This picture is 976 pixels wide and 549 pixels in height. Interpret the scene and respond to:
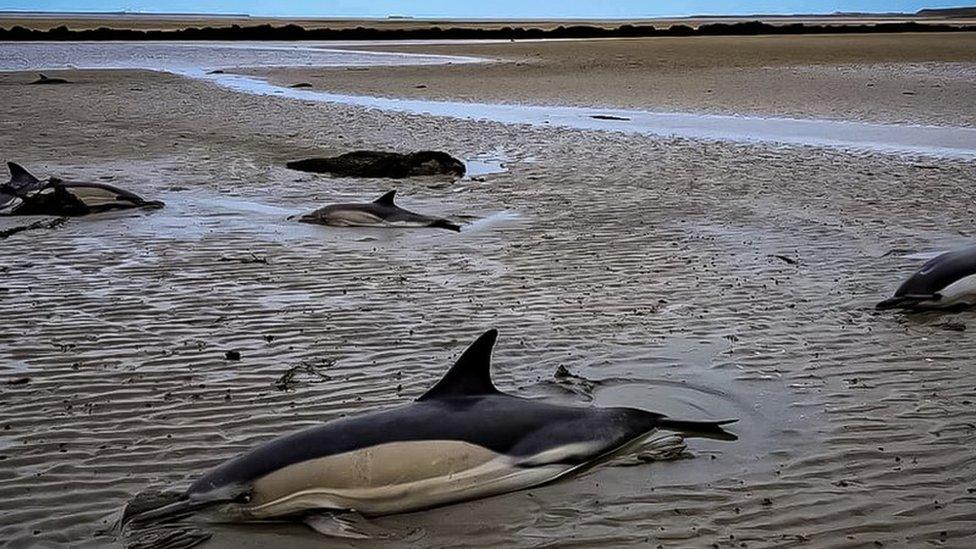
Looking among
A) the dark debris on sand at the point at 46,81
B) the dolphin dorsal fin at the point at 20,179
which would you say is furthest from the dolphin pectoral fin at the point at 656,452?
the dark debris on sand at the point at 46,81

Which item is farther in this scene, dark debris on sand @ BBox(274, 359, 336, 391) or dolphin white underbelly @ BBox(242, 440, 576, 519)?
dark debris on sand @ BBox(274, 359, 336, 391)

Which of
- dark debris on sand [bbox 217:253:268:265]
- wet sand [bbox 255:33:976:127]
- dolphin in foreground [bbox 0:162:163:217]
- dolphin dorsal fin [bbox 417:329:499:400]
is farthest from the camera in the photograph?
wet sand [bbox 255:33:976:127]

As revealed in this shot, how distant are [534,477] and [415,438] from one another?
0.53 m

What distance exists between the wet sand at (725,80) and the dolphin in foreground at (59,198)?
14.9 m

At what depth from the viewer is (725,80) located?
1267 inches

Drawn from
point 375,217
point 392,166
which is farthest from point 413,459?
point 392,166

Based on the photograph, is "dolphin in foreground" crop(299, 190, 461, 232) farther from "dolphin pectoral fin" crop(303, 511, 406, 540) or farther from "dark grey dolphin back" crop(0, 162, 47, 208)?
"dolphin pectoral fin" crop(303, 511, 406, 540)

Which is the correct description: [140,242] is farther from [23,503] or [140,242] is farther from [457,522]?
[457,522]

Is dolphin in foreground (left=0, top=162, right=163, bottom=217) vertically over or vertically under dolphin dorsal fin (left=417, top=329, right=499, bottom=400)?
under

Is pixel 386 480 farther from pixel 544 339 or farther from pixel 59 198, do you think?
pixel 59 198

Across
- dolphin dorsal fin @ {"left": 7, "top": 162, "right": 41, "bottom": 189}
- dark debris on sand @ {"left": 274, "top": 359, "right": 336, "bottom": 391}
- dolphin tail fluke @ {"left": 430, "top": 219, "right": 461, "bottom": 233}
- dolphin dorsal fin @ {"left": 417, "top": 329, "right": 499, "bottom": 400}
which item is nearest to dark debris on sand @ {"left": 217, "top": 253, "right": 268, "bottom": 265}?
dolphin tail fluke @ {"left": 430, "top": 219, "right": 461, "bottom": 233}

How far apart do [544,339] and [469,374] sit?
2.19 m

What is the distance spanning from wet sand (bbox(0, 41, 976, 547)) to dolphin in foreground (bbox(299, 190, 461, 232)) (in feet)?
0.85

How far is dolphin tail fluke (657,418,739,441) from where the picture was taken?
5.27 metres
